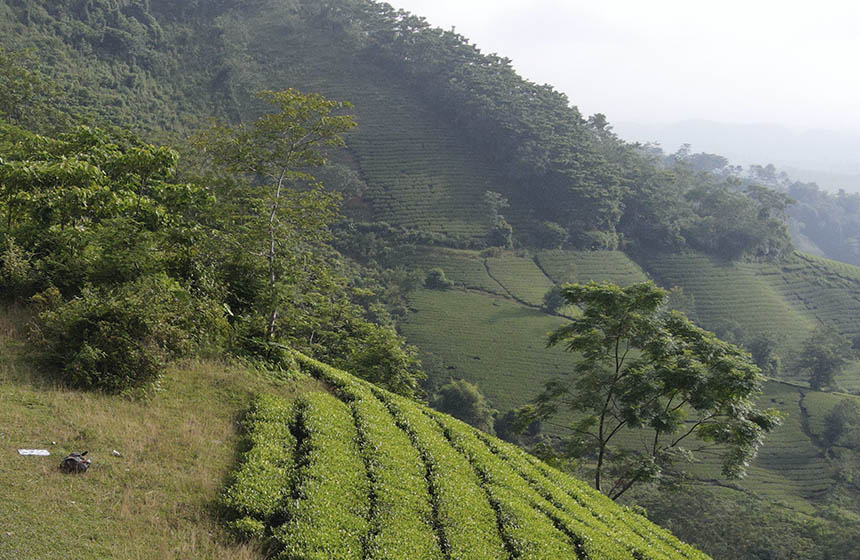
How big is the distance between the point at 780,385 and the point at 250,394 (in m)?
70.7

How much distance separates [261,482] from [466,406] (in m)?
38.9

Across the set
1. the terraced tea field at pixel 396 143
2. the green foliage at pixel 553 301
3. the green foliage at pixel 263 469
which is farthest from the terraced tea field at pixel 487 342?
the green foliage at pixel 263 469

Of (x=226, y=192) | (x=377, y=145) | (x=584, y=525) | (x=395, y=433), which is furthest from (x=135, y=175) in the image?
(x=377, y=145)

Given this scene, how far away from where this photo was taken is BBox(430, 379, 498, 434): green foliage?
46.5m

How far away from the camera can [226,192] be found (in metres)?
19.8

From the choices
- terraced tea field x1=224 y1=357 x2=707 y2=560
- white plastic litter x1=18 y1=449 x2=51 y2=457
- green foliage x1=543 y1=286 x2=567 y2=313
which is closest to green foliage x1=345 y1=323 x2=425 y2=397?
terraced tea field x1=224 y1=357 x2=707 y2=560

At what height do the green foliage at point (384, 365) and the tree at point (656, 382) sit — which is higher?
the tree at point (656, 382)

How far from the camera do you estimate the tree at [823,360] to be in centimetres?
6278

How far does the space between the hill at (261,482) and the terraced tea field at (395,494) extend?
36mm

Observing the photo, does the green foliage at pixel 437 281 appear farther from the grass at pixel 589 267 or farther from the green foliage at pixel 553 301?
the grass at pixel 589 267

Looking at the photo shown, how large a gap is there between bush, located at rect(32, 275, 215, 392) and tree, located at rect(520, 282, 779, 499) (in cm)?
1420

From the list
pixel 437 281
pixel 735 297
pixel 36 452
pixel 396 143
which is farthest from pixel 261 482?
pixel 396 143

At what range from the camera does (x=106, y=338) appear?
10.2 meters

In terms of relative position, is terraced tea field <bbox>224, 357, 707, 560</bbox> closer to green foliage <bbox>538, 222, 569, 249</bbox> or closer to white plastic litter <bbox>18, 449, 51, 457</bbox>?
white plastic litter <bbox>18, 449, 51, 457</bbox>
